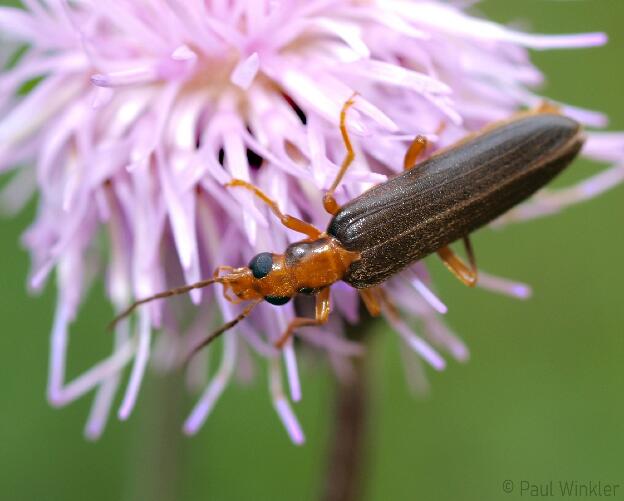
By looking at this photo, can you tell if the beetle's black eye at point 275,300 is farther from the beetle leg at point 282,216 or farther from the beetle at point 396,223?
the beetle leg at point 282,216

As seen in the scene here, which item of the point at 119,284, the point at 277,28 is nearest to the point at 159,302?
the point at 119,284

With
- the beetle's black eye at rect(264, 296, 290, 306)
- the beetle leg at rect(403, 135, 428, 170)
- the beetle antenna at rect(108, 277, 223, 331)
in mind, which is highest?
the beetle antenna at rect(108, 277, 223, 331)

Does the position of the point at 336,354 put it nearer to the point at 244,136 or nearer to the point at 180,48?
the point at 244,136

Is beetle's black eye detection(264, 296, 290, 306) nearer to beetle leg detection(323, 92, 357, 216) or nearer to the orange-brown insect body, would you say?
the orange-brown insect body

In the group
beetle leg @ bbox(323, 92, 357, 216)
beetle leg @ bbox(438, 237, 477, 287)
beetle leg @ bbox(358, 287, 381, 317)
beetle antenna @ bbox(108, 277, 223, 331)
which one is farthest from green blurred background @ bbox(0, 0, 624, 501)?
beetle leg @ bbox(323, 92, 357, 216)

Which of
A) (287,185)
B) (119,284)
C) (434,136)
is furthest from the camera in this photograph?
(119,284)
